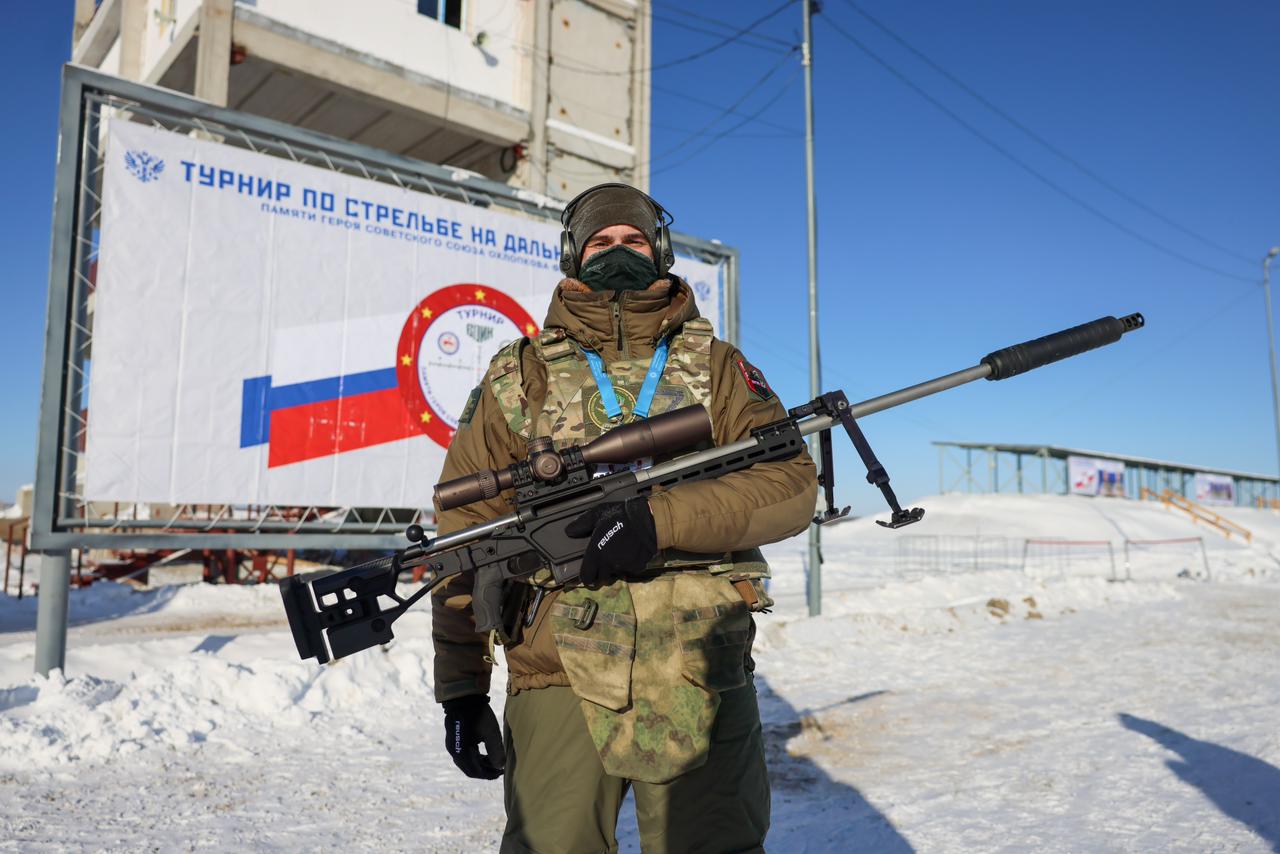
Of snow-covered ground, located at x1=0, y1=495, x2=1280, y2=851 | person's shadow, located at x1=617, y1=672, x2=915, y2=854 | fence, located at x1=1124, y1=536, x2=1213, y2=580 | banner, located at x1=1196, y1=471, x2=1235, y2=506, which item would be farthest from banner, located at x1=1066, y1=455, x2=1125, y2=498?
person's shadow, located at x1=617, y1=672, x2=915, y2=854

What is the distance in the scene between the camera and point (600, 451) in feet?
6.69

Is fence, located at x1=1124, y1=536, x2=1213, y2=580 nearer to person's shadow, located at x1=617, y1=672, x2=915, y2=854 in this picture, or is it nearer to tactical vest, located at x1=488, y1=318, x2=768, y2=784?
person's shadow, located at x1=617, y1=672, x2=915, y2=854

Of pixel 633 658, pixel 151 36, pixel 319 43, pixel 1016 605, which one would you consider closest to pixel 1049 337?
pixel 633 658

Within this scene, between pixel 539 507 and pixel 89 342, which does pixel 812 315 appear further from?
pixel 539 507

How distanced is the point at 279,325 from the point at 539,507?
521 cm

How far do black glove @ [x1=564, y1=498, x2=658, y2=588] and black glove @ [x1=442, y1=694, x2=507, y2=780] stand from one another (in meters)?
0.69

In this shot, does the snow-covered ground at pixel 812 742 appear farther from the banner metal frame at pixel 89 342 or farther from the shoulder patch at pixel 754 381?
the shoulder patch at pixel 754 381

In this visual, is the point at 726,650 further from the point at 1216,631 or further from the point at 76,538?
the point at 1216,631

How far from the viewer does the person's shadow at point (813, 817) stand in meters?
3.48

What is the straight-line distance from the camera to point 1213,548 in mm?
26438

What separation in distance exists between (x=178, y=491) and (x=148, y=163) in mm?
2425

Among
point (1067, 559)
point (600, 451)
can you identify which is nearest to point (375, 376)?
point (600, 451)

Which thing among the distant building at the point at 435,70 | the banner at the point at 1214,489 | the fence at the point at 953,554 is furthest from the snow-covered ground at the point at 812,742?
the banner at the point at 1214,489

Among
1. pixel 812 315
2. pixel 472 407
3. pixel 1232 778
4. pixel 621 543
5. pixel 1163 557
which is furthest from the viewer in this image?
pixel 1163 557
